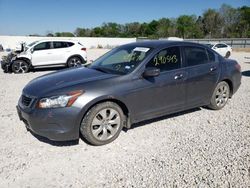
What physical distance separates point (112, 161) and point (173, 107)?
5.62 feet

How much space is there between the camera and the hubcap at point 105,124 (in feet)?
12.6

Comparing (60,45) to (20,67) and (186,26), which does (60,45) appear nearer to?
(20,67)

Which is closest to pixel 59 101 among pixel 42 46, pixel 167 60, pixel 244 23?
pixel 167 60

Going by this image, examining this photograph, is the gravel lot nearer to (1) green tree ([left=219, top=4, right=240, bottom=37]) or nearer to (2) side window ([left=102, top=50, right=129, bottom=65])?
(2) side window ([left=102, top=50, right=129, bottom=65])

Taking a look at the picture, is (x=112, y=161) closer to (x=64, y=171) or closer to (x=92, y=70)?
(x=64, y=171)

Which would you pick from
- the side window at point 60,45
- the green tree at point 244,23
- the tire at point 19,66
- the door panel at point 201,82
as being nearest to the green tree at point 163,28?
the green tree at point 244,23

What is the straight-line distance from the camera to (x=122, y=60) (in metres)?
4.87

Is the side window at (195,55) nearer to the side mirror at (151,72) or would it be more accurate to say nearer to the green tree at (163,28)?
the side mirror at (151,72)

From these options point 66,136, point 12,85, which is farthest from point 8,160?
point 12,85

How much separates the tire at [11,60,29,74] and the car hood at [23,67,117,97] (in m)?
7.90

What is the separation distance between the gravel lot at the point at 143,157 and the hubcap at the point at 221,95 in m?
0.61

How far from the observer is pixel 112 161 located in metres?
3.50

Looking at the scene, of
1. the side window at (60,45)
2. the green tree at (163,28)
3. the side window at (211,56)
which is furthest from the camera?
the green tree at (163,28)

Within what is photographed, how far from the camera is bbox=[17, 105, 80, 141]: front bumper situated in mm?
3547
